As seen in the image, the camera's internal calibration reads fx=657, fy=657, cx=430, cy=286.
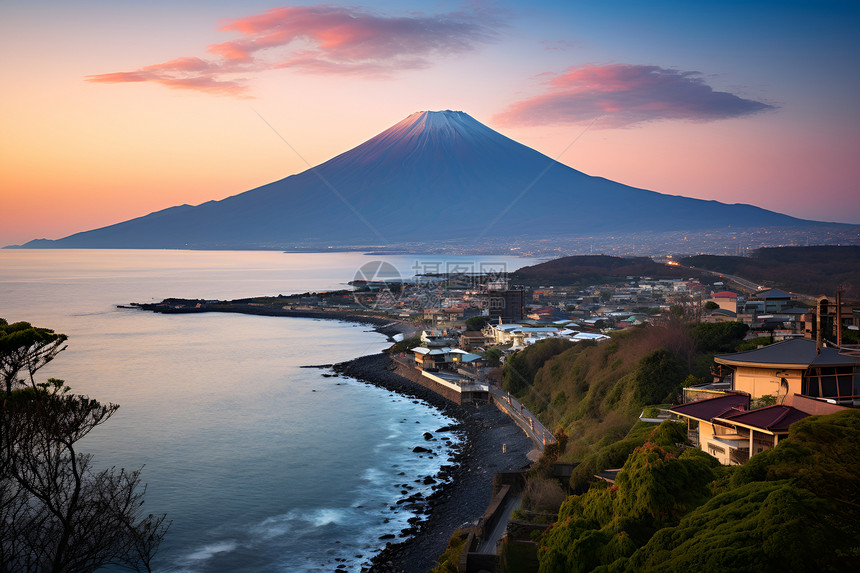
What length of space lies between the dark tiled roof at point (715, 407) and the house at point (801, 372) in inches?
13.4

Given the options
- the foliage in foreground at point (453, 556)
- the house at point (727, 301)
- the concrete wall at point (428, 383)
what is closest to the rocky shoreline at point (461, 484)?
the concrete wall at point (428, 383)

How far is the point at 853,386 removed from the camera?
766 centimetres

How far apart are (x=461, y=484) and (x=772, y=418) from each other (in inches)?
313

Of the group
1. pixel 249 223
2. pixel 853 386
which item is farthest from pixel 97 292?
pixel 249 223

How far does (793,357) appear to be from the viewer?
26.3ft

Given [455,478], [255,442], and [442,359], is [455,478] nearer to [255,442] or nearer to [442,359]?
[255,442]

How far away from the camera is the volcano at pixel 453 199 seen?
450 ft

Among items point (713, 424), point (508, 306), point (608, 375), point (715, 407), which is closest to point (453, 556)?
point (713, 424)

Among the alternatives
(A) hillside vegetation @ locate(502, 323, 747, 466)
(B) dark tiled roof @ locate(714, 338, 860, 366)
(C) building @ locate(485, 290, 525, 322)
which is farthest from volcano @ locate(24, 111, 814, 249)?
(B) dark tiled roof @ locate(714, 338, 860, 366)

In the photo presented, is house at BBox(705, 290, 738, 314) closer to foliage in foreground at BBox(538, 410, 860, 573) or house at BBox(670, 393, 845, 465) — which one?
house at BBox(670, 393, 845, 465)

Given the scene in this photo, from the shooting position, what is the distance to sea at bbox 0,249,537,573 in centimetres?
1188

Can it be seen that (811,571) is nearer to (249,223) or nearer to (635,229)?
(635,229)

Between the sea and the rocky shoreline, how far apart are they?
43cm

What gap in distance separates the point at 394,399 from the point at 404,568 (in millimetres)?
13952
